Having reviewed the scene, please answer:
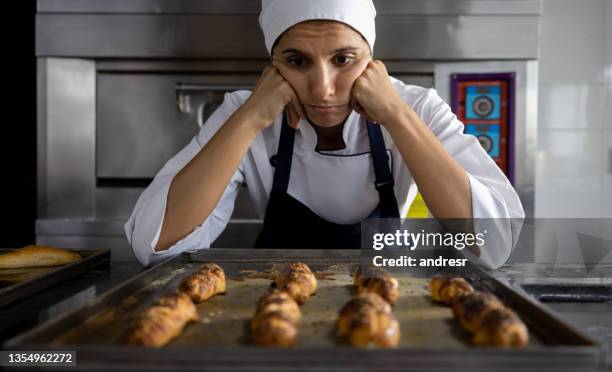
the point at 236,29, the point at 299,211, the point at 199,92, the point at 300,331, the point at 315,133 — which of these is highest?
the point at 236,29

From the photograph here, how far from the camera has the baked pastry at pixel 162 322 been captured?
28.2 inches

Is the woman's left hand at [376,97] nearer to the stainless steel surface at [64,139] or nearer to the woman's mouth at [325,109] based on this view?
the woman's mouth at [325,109]

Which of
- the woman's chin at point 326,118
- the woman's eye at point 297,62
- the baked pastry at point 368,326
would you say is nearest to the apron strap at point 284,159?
the woman's chin at point 326,118

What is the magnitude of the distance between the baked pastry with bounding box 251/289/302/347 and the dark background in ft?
7.32

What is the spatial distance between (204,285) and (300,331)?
254 millimetres

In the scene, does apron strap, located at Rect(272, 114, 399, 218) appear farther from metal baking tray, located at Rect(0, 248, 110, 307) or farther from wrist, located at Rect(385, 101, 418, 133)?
metal baking tray, located at Rect(0, 248, 110, 307)

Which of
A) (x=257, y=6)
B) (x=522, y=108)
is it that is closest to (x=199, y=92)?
(x=257, y=6)

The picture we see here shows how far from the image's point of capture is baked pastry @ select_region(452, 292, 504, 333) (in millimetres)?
793

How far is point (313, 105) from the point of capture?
1.49 m

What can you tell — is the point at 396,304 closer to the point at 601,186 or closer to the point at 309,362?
the point at 309,362

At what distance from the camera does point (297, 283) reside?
1.03 metres

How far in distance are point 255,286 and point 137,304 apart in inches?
10.3

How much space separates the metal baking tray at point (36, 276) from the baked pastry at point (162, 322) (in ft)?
0.94

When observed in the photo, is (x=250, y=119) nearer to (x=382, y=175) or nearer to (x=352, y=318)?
(x=382, y=175)
